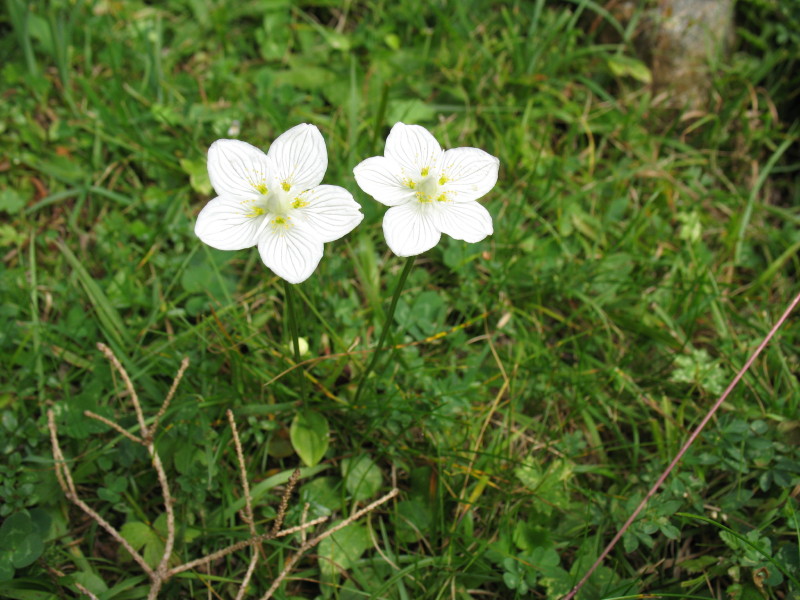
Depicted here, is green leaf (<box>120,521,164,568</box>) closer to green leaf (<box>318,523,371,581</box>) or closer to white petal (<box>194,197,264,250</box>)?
green leaf (<box>318,523,371,581</box>)

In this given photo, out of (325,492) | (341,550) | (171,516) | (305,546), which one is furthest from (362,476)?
(171,516)

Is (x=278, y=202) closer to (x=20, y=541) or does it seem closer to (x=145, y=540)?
(x=145, y=540)

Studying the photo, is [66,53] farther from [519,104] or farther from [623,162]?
[623,162]

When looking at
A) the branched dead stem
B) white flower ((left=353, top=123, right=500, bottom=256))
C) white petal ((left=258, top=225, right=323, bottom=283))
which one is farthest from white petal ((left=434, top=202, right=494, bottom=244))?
the branched dead stem

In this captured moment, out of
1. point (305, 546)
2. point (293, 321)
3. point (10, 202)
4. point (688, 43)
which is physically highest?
point (688, 43)

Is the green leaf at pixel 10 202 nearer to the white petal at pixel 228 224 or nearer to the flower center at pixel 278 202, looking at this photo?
the white petal at pixel 228 224

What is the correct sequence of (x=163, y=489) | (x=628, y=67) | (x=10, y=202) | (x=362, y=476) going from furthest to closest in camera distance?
(x=628, y=67) → (x=10, y=202) → (x=362, y=476) → (x=163, y=489)

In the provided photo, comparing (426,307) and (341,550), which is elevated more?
(426,307)

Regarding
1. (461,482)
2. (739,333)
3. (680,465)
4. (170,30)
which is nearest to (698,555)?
(680,465)
